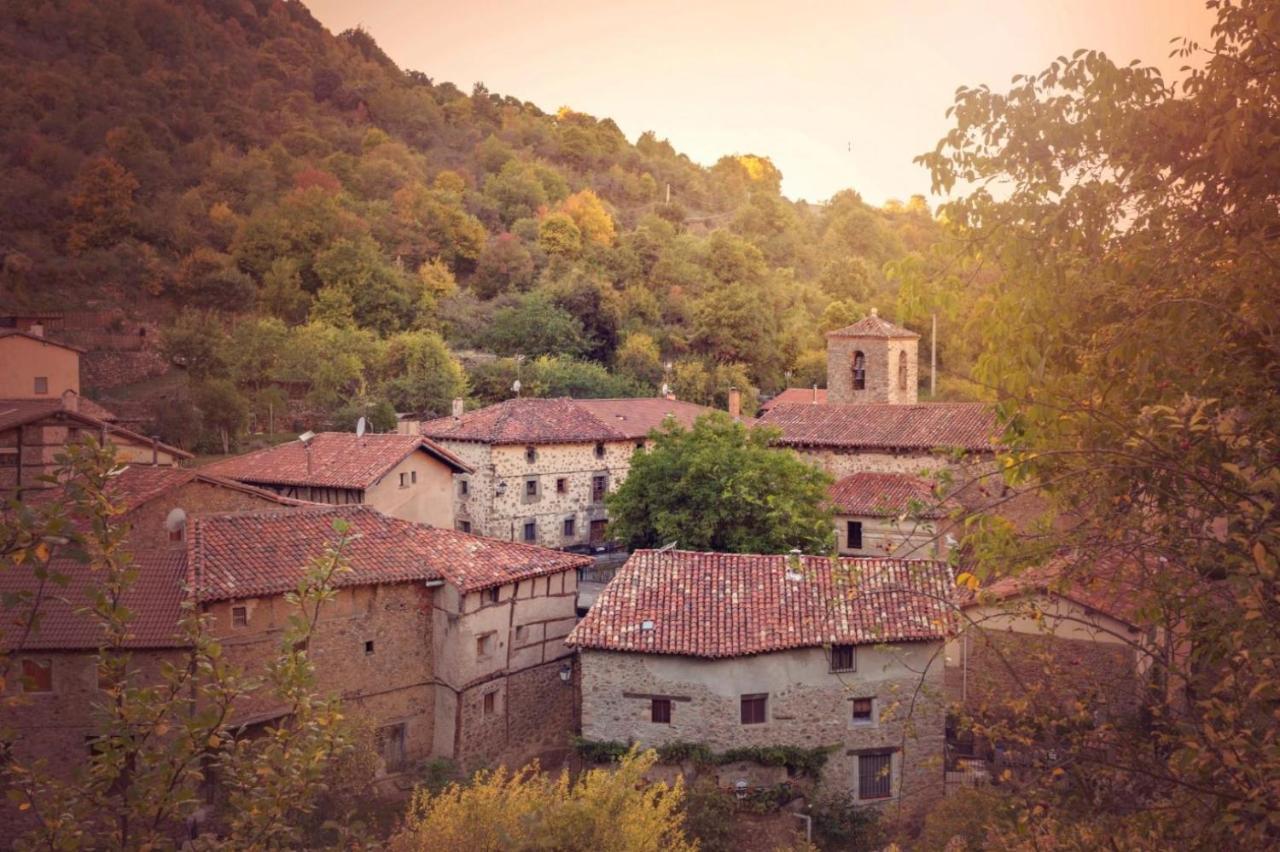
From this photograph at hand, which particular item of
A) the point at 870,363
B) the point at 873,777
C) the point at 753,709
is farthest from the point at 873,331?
the point at 753,709

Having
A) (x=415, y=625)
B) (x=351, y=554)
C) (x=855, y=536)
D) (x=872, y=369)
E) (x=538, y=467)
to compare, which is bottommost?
(x=415, y=625)

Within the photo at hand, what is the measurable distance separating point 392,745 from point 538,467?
17005mm

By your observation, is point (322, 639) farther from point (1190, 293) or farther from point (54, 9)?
point (54, 9)

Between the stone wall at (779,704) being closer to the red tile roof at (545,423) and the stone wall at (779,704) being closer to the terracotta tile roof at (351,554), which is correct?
the terracotta tile roof at (351,554)

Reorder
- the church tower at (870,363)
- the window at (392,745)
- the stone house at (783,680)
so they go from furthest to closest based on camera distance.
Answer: the church tower at (870,363) → the window at (392,745) → the stone house at (783,680)

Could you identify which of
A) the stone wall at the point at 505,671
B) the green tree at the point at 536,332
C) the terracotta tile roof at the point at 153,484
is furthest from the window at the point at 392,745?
the green tree at the point at 536,332

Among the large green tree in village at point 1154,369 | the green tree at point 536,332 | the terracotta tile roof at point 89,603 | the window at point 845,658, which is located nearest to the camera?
the large green tree in village at point 1154,369

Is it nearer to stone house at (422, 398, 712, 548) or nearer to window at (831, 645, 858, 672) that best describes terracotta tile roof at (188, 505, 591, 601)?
window at (831, 645, 858, 672)

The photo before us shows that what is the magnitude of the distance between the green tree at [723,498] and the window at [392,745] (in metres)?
9.13

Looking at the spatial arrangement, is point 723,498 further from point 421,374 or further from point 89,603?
point 421,374

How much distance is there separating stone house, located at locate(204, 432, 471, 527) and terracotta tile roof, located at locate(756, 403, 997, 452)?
31.8 ft

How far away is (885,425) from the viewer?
113 ft

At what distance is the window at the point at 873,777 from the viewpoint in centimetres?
2005

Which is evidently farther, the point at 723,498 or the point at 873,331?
the point at 873,331
